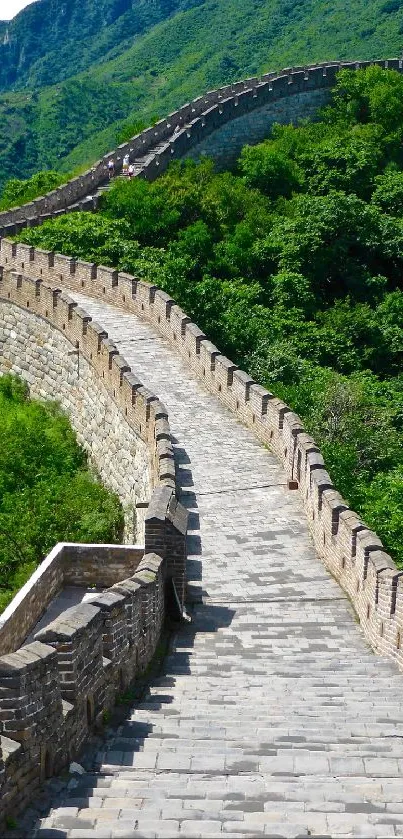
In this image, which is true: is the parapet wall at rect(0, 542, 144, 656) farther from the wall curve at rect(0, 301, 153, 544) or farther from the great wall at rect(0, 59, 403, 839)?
the wall curve at rect(0, 301, 153, 544)

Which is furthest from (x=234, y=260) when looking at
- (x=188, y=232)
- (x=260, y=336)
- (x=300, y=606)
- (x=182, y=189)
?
(x=300, y=606)

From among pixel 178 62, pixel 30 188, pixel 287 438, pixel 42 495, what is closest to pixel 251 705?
pixel 287 438

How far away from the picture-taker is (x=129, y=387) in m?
19.2

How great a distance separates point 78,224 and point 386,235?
28.0ft

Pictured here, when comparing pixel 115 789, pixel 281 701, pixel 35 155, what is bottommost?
pixel 35 155

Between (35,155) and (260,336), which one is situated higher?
(260,336)

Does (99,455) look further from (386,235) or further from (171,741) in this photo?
(386,235)

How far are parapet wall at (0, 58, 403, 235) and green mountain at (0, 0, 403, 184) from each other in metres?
20.2

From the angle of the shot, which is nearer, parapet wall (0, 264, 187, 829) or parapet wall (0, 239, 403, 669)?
parapet wall (0, 264, 187, 829)

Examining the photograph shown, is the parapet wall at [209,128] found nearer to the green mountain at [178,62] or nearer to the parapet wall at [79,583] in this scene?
the parapet wall at [79,583]

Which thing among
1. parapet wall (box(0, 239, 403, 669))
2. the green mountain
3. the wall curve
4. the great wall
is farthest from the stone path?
the green mountain

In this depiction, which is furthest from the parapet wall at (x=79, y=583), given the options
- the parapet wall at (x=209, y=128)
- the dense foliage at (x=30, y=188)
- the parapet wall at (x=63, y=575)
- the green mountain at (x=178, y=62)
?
the green mountain at (x=178, y=62)

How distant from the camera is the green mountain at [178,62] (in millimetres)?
72637

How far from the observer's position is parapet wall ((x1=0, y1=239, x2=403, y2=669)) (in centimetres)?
1232
